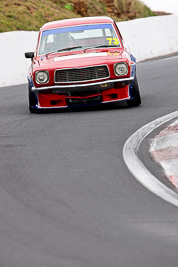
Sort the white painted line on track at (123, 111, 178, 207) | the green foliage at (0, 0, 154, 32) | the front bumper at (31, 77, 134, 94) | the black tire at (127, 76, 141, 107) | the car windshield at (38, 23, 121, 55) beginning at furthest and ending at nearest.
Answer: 1. the green foliage at (0, 0, 154, 32)
2. the car windshield at (38, 23, 121, 55)
3. the black tire at (127, 76, 141, 107)
4. the front bumper at (31, 77, 134, 94)
5. the white painted line on track at (123, 111, 178, 207)

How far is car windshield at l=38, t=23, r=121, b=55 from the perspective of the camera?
11.3 m

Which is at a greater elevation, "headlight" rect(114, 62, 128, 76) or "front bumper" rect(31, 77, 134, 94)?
"headlight" rect(114, 62, 128, 76)

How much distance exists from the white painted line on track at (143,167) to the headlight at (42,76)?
2054 millimetres

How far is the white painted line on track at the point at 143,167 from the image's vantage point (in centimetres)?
559

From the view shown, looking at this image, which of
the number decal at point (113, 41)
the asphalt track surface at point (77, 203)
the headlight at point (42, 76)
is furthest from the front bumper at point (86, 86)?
the number decal at point (113, 41)

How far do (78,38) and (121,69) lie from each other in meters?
1.36

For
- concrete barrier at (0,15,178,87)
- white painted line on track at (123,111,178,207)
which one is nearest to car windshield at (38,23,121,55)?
white painted line on track at (123,111,178,207)

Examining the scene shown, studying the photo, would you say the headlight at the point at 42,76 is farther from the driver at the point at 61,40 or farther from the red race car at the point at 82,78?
the driver at the point at 61,40

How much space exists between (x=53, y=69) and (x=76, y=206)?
541cm

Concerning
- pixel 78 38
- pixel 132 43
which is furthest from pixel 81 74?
pixel 132 43

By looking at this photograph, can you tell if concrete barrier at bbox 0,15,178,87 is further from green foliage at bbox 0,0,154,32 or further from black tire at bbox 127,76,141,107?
black tire at bbox 127,76,141,107

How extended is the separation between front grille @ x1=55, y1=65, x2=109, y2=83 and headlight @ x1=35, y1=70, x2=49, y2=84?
0.16 m

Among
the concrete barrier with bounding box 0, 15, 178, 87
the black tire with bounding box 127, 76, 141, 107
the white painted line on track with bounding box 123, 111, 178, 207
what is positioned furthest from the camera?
the concrete barrier with bounding box 0, 15, 178, 87

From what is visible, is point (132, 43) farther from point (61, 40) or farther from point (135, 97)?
point (135, 97)
